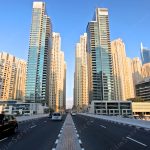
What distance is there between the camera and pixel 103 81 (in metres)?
194

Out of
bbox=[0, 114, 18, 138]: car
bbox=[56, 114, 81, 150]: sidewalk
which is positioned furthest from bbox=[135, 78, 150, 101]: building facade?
bbox=[56, 114, 81, 150]: sidewalk

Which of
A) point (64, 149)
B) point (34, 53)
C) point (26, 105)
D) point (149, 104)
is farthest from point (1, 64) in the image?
point (64, 149)

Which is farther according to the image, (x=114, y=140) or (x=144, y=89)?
(x=144, y=89)

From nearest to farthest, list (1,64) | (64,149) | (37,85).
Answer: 1. (64,149)
2. (1,64)
3. (37,85)

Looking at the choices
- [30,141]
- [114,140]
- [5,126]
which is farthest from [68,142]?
[5,126]

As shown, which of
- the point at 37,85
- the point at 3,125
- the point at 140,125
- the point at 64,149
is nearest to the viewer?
the point at 64,149

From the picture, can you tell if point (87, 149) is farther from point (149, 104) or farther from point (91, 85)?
point (91, 85)

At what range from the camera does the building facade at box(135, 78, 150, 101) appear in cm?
18124

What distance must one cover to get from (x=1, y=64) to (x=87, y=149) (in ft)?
589

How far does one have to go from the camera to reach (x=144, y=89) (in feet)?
611

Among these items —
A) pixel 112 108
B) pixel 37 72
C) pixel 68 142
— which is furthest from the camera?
pixel 37 72

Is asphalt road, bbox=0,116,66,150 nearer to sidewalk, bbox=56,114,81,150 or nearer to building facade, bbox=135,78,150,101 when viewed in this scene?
sidewalk, bbox=56,114,81,150

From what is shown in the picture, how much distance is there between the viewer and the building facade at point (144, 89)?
18124 centimetres

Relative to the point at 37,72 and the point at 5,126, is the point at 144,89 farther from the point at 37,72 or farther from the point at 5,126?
the point at 5,126
